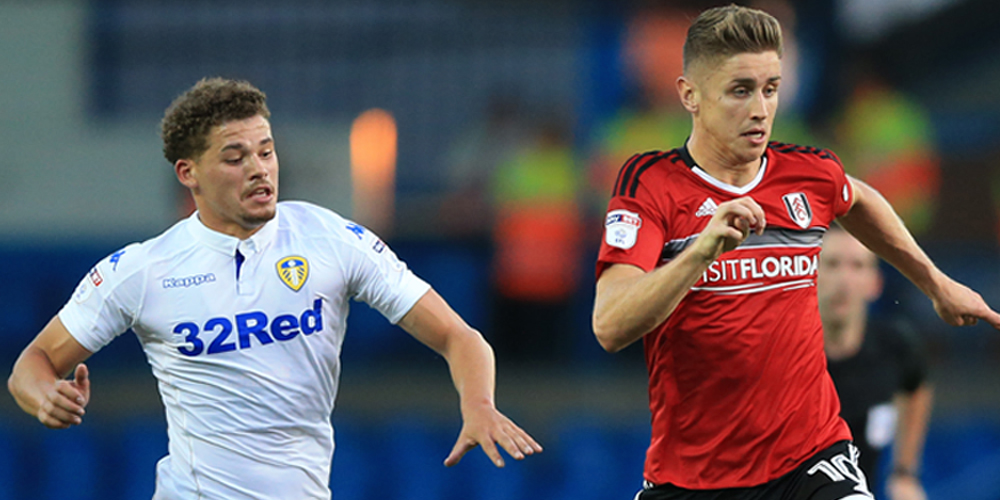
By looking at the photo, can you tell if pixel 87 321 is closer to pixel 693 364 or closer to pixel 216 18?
pixel 693 364

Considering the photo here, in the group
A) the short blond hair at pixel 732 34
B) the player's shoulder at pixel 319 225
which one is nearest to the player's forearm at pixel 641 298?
the short blond hair at pixel 732 34

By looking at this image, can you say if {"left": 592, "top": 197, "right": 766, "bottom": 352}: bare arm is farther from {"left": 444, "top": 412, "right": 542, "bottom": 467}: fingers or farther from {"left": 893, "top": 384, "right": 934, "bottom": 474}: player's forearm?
{"left": 893, "top": 384, "right": 934, "bottom": 474}: player's forearm

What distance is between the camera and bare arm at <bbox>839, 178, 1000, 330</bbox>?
15.4 ft

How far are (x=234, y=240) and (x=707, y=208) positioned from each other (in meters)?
1.67

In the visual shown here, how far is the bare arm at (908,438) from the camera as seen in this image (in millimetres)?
6043

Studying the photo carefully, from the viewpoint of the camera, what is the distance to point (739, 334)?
14.4 ft

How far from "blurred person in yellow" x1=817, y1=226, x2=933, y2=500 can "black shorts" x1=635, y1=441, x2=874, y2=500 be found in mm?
1347

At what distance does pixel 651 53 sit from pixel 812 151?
7848 mm

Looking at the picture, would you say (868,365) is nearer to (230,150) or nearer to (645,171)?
(645,171)

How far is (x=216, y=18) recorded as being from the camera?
1351cm

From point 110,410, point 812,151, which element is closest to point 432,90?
point 110,410

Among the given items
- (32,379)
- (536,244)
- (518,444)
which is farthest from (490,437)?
(536,244)

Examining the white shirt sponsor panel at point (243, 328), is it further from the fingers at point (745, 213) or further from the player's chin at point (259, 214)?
the fingers at point (745, 213)

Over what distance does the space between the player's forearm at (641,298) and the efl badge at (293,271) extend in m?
1.13
